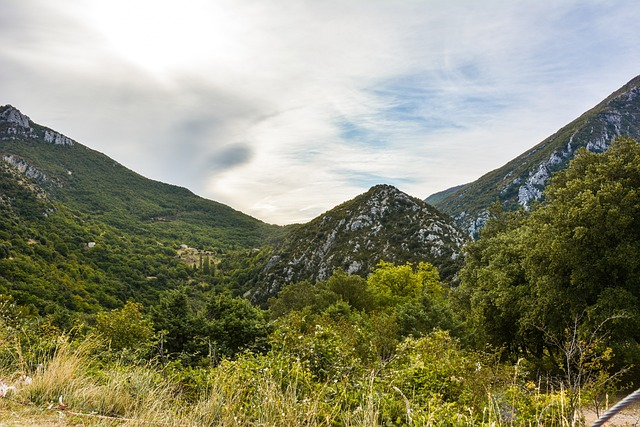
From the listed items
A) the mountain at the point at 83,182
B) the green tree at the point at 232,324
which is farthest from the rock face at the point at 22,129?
the green tree at the point at 232,324

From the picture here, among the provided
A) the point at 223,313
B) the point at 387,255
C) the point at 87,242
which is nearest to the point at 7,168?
the point at 87,242

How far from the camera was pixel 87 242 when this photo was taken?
322 feet

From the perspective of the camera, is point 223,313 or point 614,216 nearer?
point 614,216

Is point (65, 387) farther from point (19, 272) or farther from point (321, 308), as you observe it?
point (19, 272)

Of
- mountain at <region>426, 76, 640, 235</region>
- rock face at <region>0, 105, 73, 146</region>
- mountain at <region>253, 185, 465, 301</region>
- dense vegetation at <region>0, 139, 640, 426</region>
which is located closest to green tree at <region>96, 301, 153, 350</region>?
dense vegetation at <region>0, 139, 640, 426</region>

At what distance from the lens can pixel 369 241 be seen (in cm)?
8944

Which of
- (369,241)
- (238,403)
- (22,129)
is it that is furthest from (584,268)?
(22,129)

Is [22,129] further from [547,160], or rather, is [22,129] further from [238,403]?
[547,160]

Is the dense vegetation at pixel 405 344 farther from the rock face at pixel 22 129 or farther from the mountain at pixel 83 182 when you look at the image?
the rock face at pixel 22 129

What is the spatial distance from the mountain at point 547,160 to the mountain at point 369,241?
61.5 m

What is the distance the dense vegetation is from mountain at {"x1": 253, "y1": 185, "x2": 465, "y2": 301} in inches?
1352

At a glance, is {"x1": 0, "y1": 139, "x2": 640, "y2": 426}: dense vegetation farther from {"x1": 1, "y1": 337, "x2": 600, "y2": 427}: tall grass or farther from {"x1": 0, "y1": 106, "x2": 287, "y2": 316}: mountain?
{"x1": 0, "y1": 106, "x2": 287, "y2": 316}: mountain

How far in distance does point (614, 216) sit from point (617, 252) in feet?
4.69

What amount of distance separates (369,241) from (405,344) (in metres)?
81.1
